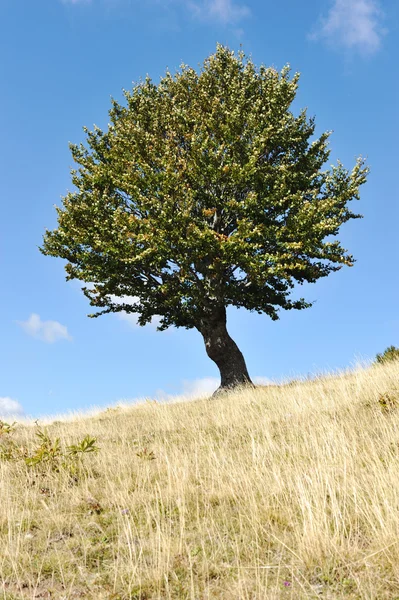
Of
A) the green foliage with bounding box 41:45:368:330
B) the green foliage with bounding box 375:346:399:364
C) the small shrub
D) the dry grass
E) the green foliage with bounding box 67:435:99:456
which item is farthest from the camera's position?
the green foliage with bounding box 375:346:399:364

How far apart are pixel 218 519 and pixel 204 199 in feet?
53.1

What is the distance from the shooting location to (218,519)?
233 inches

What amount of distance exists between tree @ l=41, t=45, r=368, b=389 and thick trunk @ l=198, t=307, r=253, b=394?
2.4 inches

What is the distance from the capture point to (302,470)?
7.11 metres

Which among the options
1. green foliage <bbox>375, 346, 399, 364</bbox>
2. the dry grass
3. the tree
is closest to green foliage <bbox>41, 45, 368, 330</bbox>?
the tree

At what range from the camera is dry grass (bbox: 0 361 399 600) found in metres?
4.55

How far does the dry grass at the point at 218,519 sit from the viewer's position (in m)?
4.55

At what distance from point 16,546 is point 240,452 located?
14.9 feet

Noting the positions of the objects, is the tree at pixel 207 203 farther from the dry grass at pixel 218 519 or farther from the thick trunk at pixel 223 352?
the dry grass at pixel 218 519

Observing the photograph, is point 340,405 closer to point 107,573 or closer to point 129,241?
point 107,573

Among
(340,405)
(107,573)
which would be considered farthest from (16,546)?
(340,405)

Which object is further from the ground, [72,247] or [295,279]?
[72,247]

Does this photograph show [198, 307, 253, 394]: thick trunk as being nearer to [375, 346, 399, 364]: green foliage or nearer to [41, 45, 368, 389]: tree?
[41, 45, 368, 389]: tree

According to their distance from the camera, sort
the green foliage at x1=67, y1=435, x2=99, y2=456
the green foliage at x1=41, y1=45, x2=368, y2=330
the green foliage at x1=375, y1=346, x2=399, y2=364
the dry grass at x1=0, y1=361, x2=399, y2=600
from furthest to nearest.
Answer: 1. the green foliage at x1=375, y1=346, x2=399, y2=364
2. the green foliage at x1=41, y1=45, x2=368, y2=330
3. the green foliage at x1=67, y1=435, x2=99, y2=456
4. the dry grass at x1=0, y1=361, x2=399, y2=600
